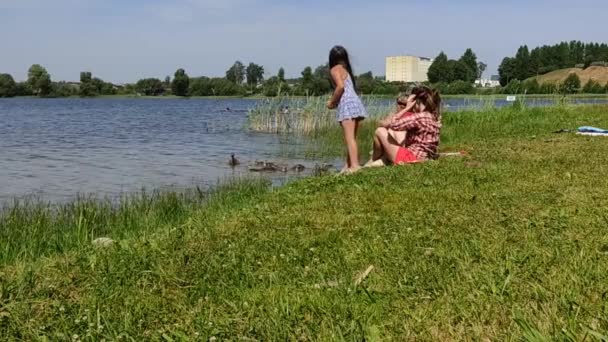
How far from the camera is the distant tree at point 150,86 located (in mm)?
107812

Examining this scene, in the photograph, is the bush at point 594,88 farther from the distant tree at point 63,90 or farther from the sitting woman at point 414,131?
the distant tree at point 63,90

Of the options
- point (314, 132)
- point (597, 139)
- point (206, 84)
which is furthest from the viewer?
point (206, 84)

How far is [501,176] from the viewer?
745cm

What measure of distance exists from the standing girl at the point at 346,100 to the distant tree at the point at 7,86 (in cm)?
9794

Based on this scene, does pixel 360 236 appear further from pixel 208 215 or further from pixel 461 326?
pixel 208 215

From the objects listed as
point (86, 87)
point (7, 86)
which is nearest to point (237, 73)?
point (86, 87)

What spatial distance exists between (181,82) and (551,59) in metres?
69.6

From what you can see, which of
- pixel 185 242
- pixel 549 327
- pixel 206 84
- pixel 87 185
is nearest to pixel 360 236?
pixel 185 242

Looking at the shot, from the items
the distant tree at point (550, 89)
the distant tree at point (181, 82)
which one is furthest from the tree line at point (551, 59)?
the distant tree at point (550, 89)

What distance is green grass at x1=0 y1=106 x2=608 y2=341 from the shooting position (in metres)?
3.22

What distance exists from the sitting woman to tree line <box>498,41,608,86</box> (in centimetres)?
9112

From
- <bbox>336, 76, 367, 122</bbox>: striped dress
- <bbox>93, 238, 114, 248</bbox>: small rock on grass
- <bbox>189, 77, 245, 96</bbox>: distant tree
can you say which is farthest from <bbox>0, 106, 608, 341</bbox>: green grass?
<bbox>189, 77, 245, 96</bbox>: distant tree

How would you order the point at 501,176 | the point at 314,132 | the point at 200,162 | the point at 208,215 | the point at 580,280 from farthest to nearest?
the point at 314,132
the point at 200,162
the point at 501,176
the point at 208,215
the point at 580,280

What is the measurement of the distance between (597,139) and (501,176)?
15.9 ft
